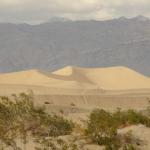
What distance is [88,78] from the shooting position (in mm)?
95875

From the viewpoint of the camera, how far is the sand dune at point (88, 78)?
8438 centimetres

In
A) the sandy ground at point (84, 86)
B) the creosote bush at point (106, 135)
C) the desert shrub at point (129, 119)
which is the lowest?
the creosote bush at point (106, 135)

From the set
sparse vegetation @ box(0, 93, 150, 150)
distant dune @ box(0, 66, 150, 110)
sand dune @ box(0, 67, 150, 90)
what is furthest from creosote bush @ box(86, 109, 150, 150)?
sand dune @ box(0, 67, 150, 90)

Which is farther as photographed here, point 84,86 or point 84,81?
point 84,81

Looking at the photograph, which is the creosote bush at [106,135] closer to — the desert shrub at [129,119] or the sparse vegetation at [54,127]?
the sparse vegetation at [54,127]

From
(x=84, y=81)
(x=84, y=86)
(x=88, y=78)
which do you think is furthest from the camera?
(x=88, y=78)

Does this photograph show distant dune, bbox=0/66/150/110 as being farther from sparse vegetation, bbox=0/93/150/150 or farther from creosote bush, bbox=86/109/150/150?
creosote bush, bbox=86/109/150/150

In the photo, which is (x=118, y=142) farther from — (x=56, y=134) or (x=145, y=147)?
(x=56, y=134)

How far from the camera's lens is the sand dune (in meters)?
84.4

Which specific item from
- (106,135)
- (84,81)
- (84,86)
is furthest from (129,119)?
(84,81)

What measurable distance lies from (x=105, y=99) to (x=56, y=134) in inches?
1327

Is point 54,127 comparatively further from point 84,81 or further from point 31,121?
point 84,81

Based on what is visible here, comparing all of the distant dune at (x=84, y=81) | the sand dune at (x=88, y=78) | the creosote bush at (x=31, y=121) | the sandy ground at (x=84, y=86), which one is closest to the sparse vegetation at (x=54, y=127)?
the creosote bush at (x=31, y=121)

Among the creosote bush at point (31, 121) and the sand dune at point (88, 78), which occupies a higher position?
the sand dune at point (88, 78)
